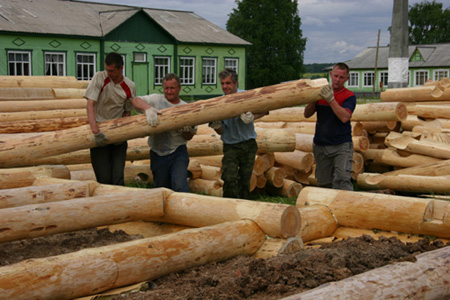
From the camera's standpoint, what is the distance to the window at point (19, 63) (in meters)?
27.2

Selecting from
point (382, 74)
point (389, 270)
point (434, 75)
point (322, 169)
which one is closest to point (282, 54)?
point (382, 74)

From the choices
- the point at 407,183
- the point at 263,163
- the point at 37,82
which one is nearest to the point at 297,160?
the point at 263,163

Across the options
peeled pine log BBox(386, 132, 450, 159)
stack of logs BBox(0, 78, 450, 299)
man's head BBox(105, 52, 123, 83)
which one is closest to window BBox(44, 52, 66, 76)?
stack of logs BBox(0, 78, 450, 299)

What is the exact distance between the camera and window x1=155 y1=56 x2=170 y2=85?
106 ft

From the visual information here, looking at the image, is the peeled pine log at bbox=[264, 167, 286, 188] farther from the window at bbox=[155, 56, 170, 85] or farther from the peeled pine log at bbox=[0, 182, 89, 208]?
the window at bbox=[155, 56, 170, 85]

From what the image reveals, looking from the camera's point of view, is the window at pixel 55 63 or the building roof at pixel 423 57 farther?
the building roof at pixel 423 57

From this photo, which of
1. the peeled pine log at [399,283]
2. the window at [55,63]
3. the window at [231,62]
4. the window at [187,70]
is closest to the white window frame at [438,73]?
the window at [231,62]

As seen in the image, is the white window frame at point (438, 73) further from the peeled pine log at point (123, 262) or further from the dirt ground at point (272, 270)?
the peeled pine log at point (123, 262)

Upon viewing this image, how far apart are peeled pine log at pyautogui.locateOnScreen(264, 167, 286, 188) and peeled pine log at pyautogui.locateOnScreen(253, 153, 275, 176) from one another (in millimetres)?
98

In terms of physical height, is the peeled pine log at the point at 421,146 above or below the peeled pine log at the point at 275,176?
above

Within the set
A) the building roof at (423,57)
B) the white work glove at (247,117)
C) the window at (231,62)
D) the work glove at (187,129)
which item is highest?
the building roof at (423,57)

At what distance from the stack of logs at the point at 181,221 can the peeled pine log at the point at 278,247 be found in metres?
0.01

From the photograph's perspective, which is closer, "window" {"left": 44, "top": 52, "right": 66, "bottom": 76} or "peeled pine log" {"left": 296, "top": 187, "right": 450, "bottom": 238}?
"peeled pine log" {"left": 296, "top": 187, "right": 450, "bottom": 238}

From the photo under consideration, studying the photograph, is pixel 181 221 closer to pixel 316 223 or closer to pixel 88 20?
pixel 316 223
